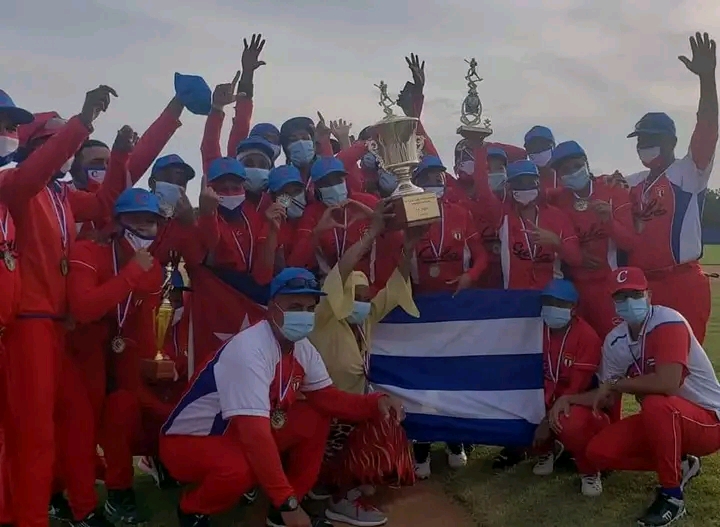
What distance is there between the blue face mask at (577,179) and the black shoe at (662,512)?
2490 mm

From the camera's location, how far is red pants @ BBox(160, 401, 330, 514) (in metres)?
4.68

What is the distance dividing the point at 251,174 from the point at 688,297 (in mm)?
3547

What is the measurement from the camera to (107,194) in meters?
5.51

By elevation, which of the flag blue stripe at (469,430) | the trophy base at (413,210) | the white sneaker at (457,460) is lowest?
the white sneaker at (457,460)

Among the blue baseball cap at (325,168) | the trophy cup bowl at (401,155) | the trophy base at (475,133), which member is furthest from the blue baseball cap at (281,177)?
the trophy base at (475,133)

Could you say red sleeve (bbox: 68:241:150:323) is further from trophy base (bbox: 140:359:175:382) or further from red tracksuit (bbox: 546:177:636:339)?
red tracksuit (bbox: 546:177:636:339)

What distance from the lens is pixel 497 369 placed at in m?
6.12

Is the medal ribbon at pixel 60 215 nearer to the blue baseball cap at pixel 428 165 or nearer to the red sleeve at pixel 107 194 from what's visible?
the red sleeve at pixel 107 194

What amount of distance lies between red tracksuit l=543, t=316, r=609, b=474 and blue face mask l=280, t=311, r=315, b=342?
81.6 inches

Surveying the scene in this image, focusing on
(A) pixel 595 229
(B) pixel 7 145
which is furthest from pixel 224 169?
(A) pixel 595 229

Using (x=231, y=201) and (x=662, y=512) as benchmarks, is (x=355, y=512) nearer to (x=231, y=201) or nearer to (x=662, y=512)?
(x=662, y=512)

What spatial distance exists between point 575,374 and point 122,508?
3.34 meters

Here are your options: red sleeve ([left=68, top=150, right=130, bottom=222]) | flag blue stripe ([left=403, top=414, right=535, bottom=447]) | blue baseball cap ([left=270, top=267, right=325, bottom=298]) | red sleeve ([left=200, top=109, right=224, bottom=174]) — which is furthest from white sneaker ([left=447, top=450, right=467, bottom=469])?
red sleeve ([left=68, top=150, right=130, bottom=222])

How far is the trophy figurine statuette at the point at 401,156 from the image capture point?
5781mm
